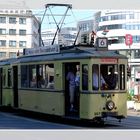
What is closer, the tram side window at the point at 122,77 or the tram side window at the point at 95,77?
the tram side window at the point at 95,77

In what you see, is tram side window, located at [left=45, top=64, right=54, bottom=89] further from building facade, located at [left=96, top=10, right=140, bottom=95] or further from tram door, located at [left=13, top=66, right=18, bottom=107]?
building facade, located at [left=96, top=10, right=140, bottom=95]

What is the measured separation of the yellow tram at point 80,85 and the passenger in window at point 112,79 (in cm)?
3

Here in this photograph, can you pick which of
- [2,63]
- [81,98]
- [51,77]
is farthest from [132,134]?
[2,63]

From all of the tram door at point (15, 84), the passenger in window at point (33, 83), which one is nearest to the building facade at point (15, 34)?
the tram door at point (15, 84)

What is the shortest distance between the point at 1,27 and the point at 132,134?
57.1 metres

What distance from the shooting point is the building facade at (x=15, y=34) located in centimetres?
6506

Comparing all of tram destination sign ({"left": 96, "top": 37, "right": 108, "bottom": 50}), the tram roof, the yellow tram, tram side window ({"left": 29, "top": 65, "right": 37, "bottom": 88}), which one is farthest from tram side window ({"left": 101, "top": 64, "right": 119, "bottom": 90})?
tram side window ({"left": 29, "top": 65, "right": 37, "bottom": 88})

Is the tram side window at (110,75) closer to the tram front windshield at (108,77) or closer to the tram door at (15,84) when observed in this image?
the tram front windshield at (108,77)

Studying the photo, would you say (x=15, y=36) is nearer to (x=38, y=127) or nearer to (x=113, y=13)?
(x=113, y=13)

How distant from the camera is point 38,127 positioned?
1728 centimetres

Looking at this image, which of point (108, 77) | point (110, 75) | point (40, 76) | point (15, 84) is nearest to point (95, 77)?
point (108, 77)

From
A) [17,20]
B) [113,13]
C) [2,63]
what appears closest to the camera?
[2,63]

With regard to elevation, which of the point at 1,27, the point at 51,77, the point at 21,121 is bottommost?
the point at 21,121

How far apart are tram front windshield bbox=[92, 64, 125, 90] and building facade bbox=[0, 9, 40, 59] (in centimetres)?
4432
